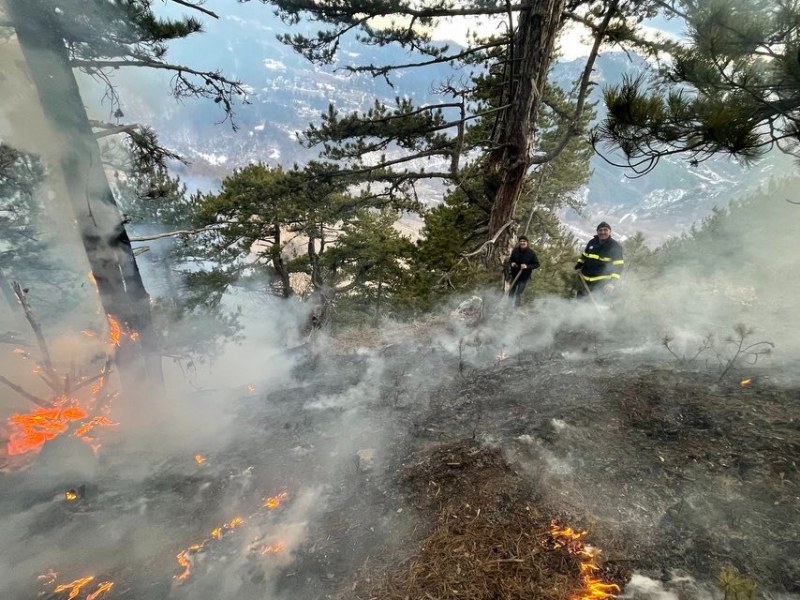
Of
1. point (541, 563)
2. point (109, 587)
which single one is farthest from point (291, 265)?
point (541, 563)

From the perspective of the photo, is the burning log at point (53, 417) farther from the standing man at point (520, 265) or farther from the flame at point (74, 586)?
the standing man at point (520, 265)

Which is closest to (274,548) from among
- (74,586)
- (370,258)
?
(74,586)

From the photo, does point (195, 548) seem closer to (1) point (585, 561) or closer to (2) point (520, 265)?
(1) point (585, 561)

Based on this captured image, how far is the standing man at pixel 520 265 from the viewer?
884 centimetres

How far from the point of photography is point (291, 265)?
2030 centimetres

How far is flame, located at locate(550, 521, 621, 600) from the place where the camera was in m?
2.76

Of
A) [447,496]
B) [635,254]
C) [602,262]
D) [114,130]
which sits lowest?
[635,254]

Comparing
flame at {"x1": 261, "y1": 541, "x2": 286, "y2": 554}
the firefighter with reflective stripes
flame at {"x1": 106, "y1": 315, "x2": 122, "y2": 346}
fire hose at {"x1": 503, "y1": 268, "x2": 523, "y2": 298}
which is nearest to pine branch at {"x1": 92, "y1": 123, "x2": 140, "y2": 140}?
flame at {"x1": 106, "y1": 315, "x2": 122, "y2": 346}

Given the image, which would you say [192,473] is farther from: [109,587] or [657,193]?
[657,193]

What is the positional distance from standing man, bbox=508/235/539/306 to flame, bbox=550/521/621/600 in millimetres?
6329

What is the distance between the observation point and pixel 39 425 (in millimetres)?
5645

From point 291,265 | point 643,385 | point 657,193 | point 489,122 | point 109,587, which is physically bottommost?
point 657,193

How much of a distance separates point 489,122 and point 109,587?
14.2 meters

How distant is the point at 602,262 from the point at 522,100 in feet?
11.7
